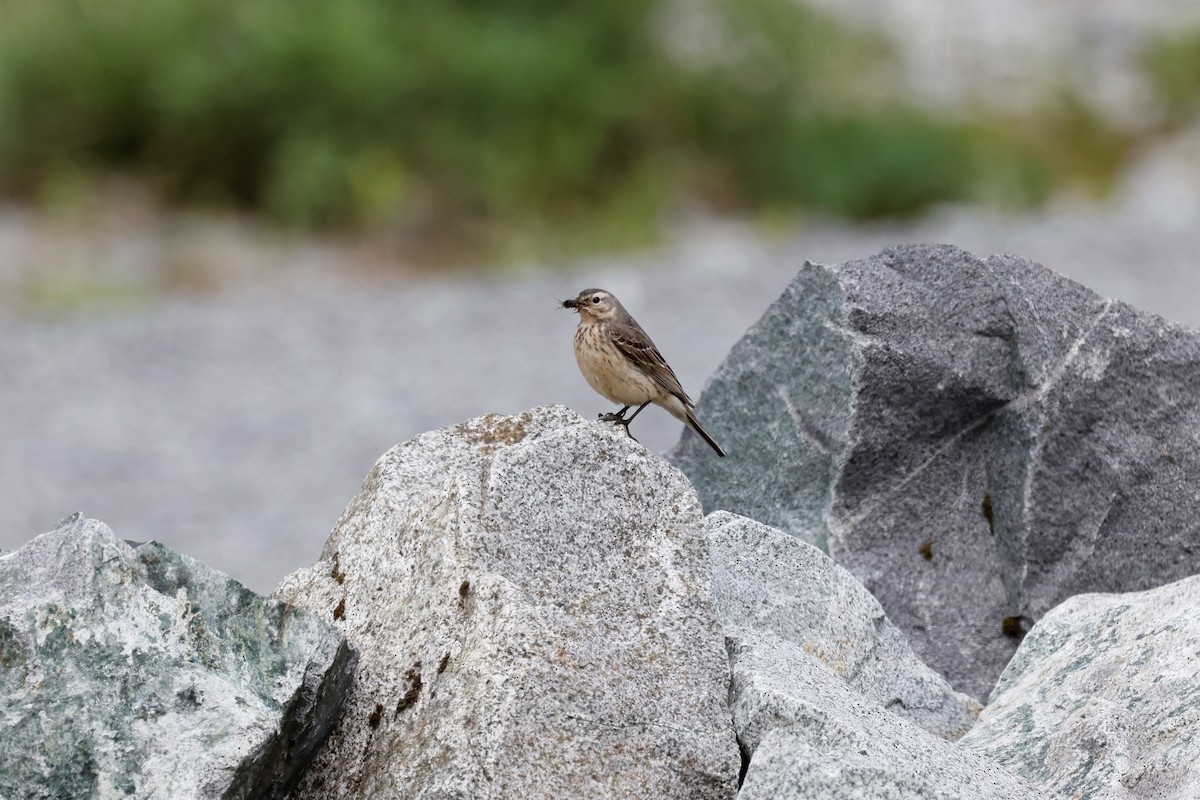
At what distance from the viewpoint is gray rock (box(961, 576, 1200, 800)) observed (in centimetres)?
436

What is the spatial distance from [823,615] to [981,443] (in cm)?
116

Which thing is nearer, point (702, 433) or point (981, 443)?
point (981, 443)

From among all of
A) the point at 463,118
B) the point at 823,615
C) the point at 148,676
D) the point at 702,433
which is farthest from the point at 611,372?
the point at 463,118

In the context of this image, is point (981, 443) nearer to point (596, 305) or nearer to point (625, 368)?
point (625, 368)

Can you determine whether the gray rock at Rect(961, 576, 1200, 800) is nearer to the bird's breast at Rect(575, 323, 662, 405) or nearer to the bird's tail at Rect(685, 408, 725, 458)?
→ the bird's tail at Rect(685, 408, 725, 458)

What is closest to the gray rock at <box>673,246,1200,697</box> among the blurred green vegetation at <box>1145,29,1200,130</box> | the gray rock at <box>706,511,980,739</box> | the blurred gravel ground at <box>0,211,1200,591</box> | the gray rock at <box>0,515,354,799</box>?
the gray rock at <box>706,511,980,739</box>

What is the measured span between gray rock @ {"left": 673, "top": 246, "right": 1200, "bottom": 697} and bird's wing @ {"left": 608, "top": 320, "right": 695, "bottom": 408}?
0.99 m

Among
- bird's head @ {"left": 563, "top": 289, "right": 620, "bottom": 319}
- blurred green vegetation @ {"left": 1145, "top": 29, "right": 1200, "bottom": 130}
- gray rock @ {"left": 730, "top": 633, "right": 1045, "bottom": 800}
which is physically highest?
blurred green vegetation @ {"left": 1145, "top": 29, "right": 1200, "bottom": 130}

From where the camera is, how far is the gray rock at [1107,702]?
4355 millimetres

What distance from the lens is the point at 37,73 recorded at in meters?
20.4

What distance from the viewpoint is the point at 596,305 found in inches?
285

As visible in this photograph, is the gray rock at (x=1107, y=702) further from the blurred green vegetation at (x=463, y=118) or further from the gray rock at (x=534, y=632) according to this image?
the blurred green vegetation at (x=463, y=118)

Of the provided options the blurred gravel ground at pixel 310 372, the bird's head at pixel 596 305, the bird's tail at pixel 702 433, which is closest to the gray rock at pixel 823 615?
the bird's tail at pixel 702 433

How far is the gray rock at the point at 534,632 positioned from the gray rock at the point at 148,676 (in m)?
0.21
